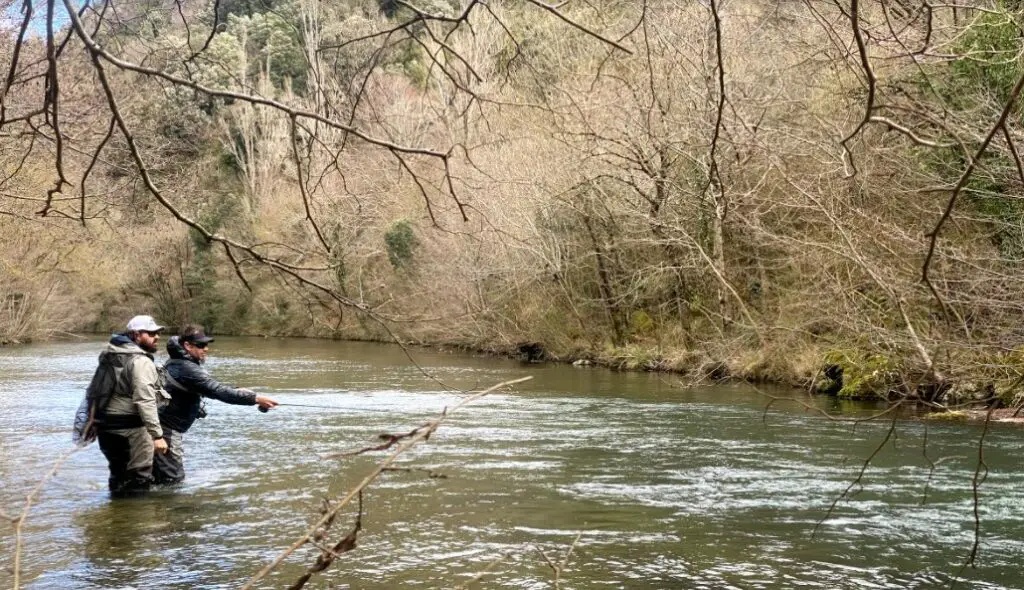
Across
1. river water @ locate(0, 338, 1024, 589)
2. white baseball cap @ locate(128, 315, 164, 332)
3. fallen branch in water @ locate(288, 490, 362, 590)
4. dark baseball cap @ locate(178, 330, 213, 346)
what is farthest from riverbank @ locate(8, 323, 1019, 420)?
fallen branch in water @ locate(288, 490, 362, 590)

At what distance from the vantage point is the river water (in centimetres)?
802

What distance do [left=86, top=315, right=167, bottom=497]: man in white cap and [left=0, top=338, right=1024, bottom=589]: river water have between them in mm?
548

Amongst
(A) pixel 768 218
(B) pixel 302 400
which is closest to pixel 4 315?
(B) pixel 302 400

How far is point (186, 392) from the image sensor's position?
10.3 m

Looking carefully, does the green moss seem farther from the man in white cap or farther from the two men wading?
the man in white cap

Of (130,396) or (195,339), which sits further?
(195,339)

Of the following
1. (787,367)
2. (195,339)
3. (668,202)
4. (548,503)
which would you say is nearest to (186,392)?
(195,339)

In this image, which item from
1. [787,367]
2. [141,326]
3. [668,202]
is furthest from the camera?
[668,202]

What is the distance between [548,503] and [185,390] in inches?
135

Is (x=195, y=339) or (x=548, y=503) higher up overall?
(x=195, y=339)

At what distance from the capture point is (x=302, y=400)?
64.0ft

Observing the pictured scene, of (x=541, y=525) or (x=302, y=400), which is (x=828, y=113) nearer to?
(x=302, y=400)

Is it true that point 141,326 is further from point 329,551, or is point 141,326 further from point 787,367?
point 787,367

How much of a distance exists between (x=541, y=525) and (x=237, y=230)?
42.8 metres
